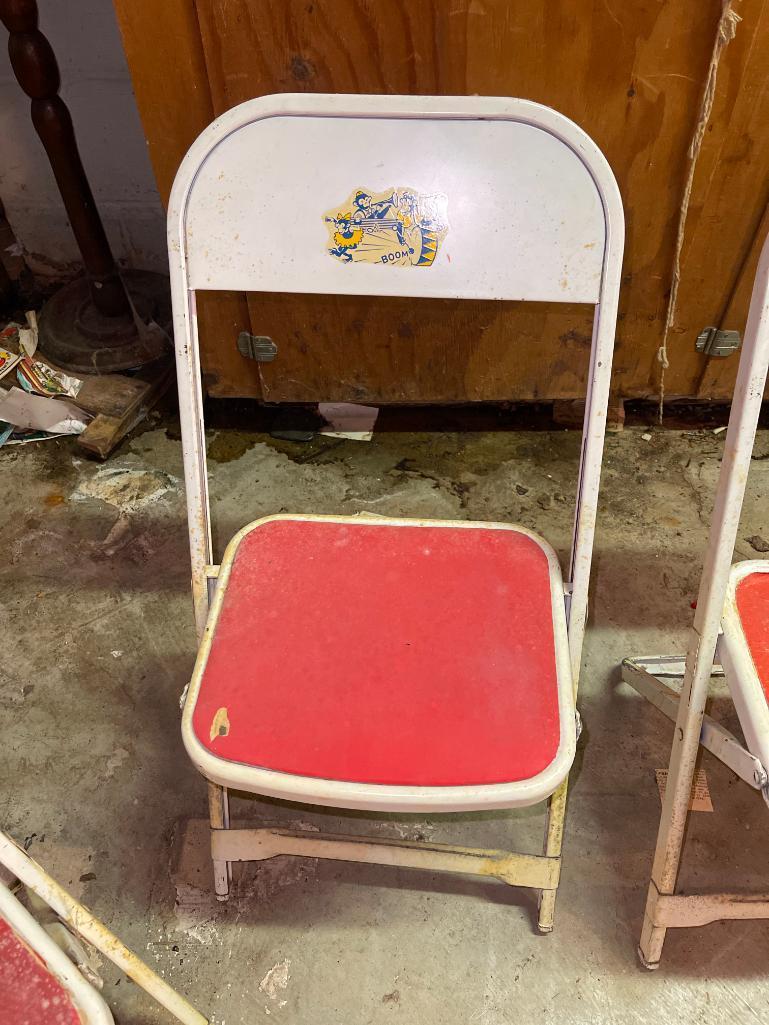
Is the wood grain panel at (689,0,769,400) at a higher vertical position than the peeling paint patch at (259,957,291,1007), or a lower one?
higher

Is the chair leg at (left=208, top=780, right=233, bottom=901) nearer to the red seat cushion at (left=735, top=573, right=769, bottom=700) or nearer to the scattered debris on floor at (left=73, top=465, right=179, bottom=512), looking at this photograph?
the red seat cushion at (left=735, top=573, right=769, bottom=700)

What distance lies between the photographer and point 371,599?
Answer: 108 centimetres

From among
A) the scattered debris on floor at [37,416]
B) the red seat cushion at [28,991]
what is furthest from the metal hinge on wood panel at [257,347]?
the red seat cushion at [28,991]

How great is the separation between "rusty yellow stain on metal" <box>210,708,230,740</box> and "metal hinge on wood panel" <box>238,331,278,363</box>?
119 centimetres

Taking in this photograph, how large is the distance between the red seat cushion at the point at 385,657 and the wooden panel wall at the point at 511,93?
88 centimetres

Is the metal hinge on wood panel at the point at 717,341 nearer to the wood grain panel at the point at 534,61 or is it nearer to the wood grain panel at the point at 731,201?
the wood grain panel at the point at 731,201

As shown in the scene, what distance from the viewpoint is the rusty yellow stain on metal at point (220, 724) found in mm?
930

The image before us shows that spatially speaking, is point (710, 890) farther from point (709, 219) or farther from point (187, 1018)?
point (709, 219)

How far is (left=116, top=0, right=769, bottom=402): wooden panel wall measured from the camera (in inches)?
57.4

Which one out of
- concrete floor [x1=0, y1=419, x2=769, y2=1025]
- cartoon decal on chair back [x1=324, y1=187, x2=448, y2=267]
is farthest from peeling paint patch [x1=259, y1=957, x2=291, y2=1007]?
cartoon decal on chair back [x1=324, y1=187, x2=448, y2=267]

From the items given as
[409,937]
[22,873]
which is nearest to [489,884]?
[409,937]

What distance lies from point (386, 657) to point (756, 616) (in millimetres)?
477

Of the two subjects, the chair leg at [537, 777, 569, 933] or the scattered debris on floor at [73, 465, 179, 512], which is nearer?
the chair leg at [537, 777, 569, 933]

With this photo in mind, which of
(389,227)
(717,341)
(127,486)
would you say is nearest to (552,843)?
(389,227)
